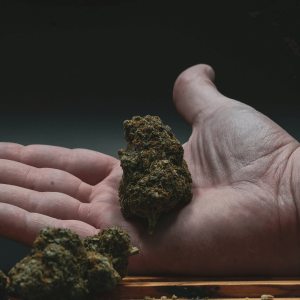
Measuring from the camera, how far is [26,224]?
1.74 m

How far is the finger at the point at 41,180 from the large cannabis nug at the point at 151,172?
16.3 inches

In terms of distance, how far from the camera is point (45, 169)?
2160 millimetres

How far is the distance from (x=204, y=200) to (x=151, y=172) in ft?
1.15

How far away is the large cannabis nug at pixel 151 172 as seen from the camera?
5.27 feet

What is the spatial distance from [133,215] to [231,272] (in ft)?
1.77

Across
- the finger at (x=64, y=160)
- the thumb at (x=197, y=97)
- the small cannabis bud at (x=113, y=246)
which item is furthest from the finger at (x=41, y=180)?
the thumb at (x=197, y=97)

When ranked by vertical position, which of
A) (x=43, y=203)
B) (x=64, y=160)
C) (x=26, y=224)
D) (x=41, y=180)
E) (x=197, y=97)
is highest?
(x=197, y=97)

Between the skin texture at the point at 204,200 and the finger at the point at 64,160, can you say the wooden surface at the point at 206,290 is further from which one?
the finger at the point at 64,160

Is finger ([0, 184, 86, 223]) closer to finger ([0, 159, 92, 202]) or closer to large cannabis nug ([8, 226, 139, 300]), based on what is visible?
finger ([0, 159, 92, 202])

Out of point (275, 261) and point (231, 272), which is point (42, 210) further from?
point (275, 261)

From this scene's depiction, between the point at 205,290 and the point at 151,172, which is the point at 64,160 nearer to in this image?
the point at 151,172

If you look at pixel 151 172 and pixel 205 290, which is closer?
pixel 205 290

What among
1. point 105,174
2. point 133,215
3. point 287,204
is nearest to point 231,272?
point 287,204

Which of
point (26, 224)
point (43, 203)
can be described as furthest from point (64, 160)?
point (26, 224)
